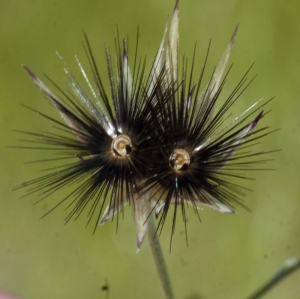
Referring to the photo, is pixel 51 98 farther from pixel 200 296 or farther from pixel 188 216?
pixel 200 296

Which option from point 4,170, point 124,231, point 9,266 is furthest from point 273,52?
point 9,266

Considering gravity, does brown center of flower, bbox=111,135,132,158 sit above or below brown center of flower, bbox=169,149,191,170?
above

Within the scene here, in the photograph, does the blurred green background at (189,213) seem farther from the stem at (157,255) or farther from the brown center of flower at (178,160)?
A: the brown center of flower at (178,160)

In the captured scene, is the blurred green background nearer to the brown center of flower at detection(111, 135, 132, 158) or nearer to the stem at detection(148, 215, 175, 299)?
the stem at detection(148, 215, 175, 299)

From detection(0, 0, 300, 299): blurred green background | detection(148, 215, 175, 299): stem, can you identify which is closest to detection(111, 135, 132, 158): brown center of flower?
detection(148, 215, 175, 299): stem

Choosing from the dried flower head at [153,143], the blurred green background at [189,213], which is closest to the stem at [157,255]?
the dried flower head at [153,143]

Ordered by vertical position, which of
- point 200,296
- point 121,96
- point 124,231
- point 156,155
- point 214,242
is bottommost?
point 200,296
